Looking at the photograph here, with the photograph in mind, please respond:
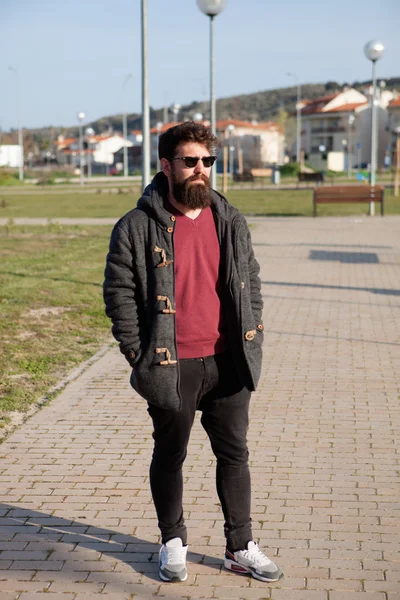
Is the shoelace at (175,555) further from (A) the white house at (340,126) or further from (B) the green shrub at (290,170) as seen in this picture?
(A) the white house at (340,126)

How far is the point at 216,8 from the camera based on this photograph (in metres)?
16.8

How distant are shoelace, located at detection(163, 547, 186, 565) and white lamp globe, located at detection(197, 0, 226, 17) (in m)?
14.4

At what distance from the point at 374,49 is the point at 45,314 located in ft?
59.9

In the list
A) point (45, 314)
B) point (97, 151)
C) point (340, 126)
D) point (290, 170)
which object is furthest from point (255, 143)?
point (45, 314)

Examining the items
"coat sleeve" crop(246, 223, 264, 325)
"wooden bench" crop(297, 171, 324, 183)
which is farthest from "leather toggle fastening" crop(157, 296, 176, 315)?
"wooden bench" crop(297, 171, 324, 183)

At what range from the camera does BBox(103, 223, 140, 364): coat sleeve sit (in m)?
3.56

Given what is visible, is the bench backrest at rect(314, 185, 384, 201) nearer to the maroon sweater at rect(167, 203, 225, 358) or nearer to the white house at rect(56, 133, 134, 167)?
the maroon sweater at rect(167, 203, 225, 358)

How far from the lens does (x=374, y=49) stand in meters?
26.1

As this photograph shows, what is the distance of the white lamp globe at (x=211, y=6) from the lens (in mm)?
16644

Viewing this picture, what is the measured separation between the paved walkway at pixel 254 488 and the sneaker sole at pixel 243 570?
29 mm

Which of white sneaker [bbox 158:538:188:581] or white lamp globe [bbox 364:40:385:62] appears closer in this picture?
white sneaker [bbox 158:538:188:581]

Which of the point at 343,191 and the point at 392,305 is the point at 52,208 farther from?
the point at 392,305

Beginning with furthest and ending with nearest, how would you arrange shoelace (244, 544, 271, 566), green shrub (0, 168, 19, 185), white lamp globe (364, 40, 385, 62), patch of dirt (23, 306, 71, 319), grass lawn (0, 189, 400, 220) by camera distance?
green shrub (0, 168, 19, 185), grass lawn (0, 189, 400, 220), white lamp globe (364, 40, 385, 62), patch of dirt (23, 306, 71, 319), shoelace (244, 544, 271, 566)

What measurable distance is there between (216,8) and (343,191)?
11.1 m
